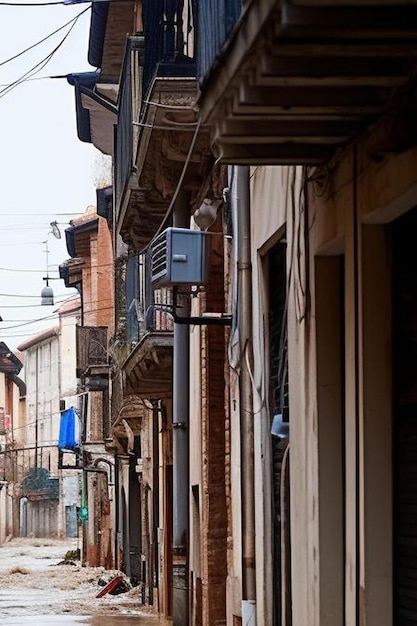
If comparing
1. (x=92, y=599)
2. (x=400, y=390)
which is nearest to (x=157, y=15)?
(x=400, y=390)

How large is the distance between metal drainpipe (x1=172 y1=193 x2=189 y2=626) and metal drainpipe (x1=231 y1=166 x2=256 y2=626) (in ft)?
10.5

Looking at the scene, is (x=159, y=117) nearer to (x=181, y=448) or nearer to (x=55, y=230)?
(x=181, y=448)

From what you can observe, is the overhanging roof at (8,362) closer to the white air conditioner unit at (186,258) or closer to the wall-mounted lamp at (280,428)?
the white air conditioner unit at (186,258)

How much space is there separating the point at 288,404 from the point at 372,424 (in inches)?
87.3

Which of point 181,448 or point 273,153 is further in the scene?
point 181,448

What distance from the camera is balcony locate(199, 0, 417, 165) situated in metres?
5.30

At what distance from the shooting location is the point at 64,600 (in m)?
26.8

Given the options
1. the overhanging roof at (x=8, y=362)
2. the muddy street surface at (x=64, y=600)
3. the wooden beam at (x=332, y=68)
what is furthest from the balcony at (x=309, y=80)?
the overhanging roof at (x=8, y=362)

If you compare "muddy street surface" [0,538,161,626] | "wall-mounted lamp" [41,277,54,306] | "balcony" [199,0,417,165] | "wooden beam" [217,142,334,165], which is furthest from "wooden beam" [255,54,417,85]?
"wall-mounted lamp" [41,277,54,306]

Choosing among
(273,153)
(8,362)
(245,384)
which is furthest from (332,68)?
(8,362)

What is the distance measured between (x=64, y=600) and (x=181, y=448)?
12.6 meters

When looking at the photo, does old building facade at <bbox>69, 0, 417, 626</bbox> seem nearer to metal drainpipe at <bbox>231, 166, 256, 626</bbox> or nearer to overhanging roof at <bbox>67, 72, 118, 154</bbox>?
metal drainpipe at <bbox>231, 166, 256, 626</bbox>

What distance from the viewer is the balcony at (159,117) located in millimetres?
11805

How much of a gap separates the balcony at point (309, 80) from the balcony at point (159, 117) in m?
3.51
